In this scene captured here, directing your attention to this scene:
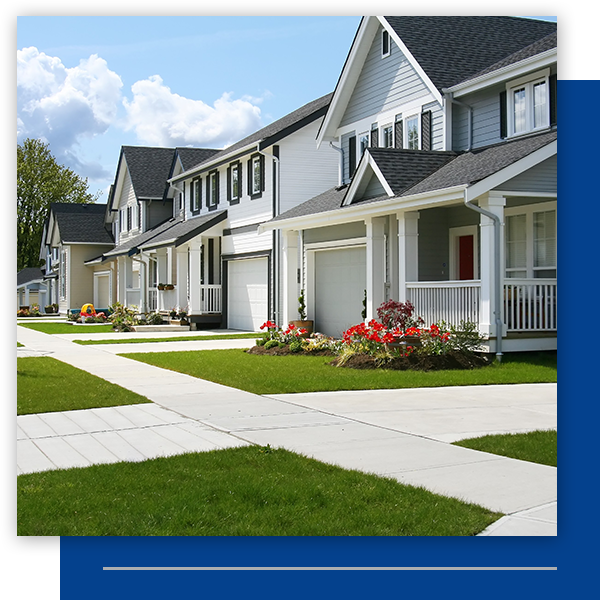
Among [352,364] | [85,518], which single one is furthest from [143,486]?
[352,364]

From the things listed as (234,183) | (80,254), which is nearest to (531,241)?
(234,183)

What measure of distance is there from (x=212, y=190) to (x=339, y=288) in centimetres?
1027

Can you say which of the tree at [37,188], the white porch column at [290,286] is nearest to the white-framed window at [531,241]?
the white porch column at [290,286]

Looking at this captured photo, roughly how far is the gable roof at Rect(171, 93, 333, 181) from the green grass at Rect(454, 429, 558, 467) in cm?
1627

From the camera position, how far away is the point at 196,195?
29.1 meters

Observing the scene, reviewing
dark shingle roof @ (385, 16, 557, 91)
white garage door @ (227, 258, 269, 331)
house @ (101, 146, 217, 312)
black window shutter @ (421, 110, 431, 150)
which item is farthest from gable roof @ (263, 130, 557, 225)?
house @ (101, 146, 217, 312)

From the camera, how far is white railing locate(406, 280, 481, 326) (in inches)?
529

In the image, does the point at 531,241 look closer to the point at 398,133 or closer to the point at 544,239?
the point at 544,239

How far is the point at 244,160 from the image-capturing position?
81.1 ft

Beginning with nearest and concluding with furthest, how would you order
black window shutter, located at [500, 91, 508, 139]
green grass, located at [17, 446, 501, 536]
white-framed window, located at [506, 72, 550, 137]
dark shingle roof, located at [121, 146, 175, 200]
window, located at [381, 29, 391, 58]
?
green grass, located at [17, 446, 501, 536], white-framed window, located at [506, 72, 550, 137], black window shutter, located at [500, 91, 508, 139], window, located at [381, 29, 391, 58], dark shingle roof, located at [121, 146, 175, 200]

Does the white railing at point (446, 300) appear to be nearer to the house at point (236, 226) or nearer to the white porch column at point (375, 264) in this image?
the white porch column at point (375, 264)

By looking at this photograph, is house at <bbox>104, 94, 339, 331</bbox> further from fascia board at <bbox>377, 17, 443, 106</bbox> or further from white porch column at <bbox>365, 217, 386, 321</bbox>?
A: white porch column at <bbox>365, 217, 386, 321</bbox>

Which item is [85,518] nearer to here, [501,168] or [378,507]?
[378,507]

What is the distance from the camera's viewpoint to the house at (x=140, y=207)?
31.5m
